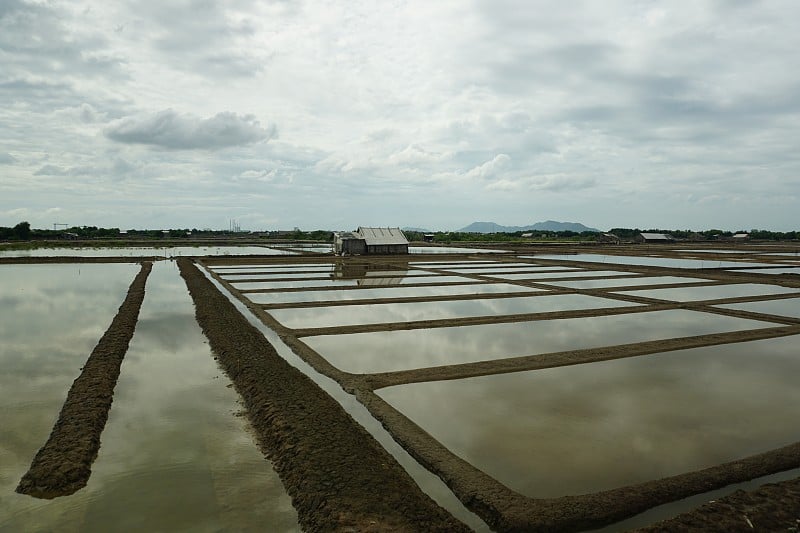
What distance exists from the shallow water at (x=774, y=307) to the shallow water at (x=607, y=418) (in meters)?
8.75

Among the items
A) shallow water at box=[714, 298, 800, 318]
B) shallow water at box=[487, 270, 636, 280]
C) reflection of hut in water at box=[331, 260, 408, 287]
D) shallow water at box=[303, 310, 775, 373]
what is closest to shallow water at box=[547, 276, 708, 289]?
shallow water at box=[487, 270, 636, 280]

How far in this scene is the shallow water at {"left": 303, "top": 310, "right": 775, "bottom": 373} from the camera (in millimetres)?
12422

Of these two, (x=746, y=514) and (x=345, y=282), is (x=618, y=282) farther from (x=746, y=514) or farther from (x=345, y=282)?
(x=746, y=514)

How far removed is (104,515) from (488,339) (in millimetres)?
10518

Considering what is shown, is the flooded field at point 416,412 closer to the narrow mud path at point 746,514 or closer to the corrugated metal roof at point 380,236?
the narrow mud path at point 746,514

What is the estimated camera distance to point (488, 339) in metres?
14.5

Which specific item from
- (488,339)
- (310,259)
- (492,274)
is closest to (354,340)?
(488,339)

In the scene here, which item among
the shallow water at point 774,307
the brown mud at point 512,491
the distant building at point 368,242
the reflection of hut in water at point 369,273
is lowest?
the brown mud at point 512,491

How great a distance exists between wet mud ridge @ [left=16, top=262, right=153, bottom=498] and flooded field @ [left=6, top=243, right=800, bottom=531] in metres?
0.19

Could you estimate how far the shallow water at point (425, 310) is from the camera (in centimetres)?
1741

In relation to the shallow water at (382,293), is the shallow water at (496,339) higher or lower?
lower

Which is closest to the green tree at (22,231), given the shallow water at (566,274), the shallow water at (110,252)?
the shallow water at (110,252)

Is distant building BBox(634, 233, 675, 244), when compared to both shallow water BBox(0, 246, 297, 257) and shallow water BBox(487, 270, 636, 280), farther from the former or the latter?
shallow water BBox(0, 246, 297, 257)

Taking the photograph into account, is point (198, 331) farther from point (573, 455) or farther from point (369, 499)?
point (573, 455)
